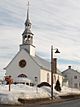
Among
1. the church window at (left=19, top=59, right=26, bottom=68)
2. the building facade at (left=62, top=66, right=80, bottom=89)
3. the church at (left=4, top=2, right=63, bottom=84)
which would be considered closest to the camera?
the church at (left=4, top=2, right=63, bottom=84)

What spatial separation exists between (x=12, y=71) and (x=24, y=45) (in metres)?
7.58

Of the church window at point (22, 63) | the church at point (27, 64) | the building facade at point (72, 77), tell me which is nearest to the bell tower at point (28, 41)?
the church at point (27, 64)

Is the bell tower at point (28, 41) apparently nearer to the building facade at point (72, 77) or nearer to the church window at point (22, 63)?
the church window at point (22, 63)

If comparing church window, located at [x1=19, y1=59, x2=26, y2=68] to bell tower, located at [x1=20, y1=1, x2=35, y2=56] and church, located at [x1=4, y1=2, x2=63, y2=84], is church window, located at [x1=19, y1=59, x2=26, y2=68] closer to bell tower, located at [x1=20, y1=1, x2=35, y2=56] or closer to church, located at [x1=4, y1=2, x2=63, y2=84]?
church, located at [x1=4, y1=2, x2=63, y2=84]

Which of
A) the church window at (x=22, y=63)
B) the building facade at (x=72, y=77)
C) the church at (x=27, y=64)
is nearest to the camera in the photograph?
the church at (x=27, y=64)

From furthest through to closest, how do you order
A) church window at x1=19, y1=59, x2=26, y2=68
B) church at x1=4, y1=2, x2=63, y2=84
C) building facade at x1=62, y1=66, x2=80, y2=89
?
building facade at x1=62, y1=66, x2=80, y2=89, church window at x1=19, y1=59, x2=26, y2=68, church at x1=4, y1=2, x2=63, y2=84

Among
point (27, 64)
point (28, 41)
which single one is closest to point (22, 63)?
point (27, 64)

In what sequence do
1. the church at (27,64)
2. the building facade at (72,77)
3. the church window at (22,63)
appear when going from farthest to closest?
1. the building facade at (72,77)
2. the church window at (22,63)
3. the church at (27,64)

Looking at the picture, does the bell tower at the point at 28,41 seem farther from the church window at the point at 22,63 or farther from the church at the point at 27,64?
the church window at the point at 22,63

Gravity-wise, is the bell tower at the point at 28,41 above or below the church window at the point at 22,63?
above

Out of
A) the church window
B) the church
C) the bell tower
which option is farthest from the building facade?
the bell tower

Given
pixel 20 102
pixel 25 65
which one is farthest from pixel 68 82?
pixel 20 102

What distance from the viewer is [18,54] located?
90.0 m

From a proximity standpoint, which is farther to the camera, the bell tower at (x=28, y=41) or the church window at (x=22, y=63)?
the church window at (x=22, y=63)
